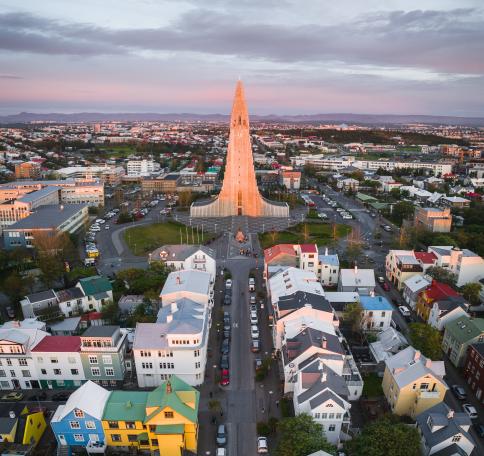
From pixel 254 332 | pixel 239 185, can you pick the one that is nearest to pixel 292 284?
pixel 254 332

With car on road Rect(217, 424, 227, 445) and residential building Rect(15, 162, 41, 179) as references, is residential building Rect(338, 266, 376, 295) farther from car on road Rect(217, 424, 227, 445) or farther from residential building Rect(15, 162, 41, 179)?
residential building Rect(15, 162, 41, 179)

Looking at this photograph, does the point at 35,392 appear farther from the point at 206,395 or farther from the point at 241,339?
the point at 241,339

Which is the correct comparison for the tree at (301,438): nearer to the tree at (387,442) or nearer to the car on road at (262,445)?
the tree at (387,442)

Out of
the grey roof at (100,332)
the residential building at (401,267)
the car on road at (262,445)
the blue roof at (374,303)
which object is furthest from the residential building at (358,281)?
the grey roof at (100,332)

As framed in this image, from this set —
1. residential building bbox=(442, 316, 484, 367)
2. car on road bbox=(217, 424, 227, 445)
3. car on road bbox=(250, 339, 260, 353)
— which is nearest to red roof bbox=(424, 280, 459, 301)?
residential building bbox=(442, 316, 484, 367)

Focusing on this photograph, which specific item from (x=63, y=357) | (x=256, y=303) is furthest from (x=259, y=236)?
(x=63, y=357)

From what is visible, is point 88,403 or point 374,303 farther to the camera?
point 374,303

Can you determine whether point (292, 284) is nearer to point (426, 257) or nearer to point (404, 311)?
point (404, 311)
